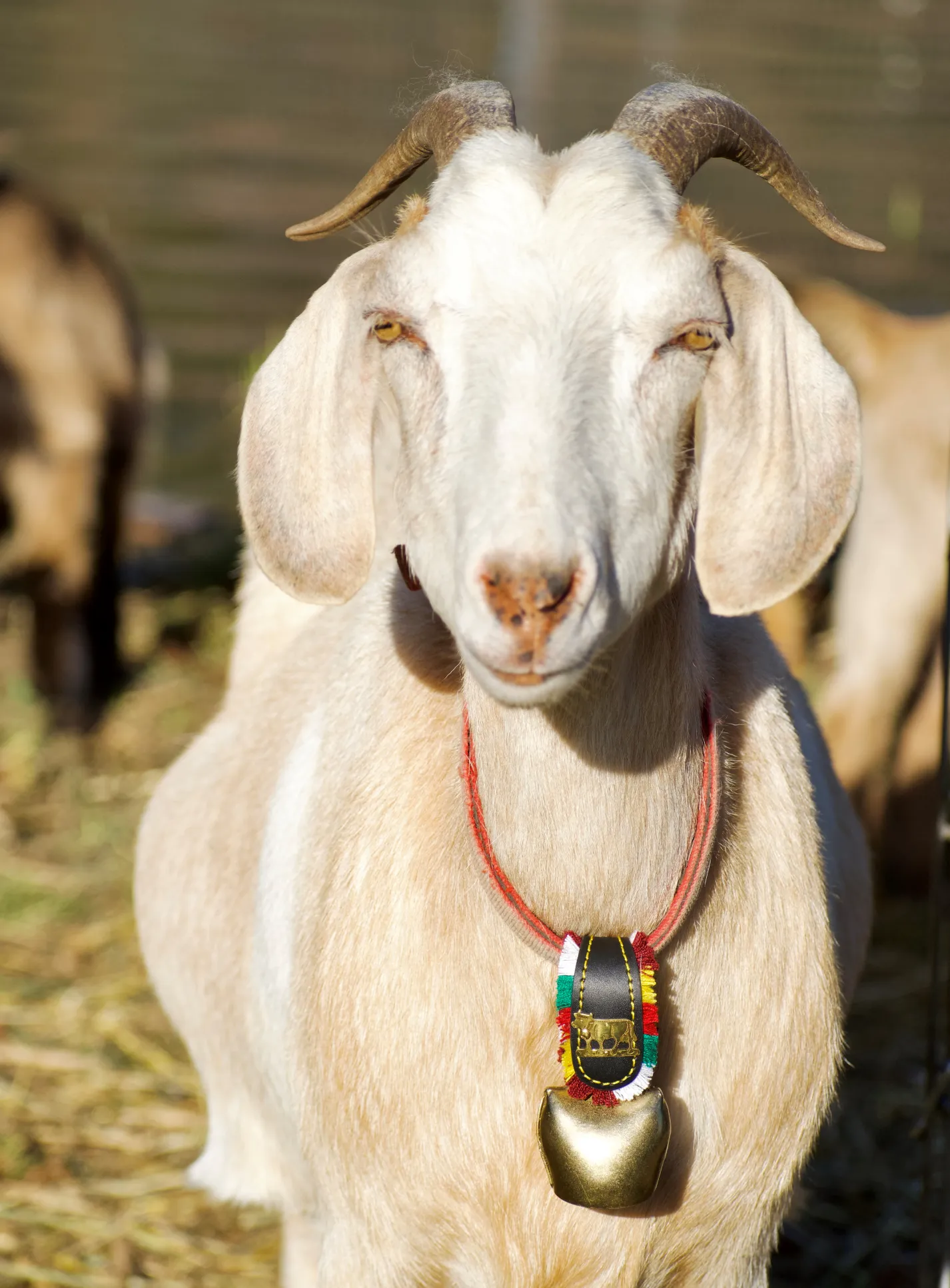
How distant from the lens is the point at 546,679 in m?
1.52

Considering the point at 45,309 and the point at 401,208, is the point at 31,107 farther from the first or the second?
the point at 401,208

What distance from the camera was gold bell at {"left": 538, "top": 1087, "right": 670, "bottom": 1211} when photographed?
5.71 feet

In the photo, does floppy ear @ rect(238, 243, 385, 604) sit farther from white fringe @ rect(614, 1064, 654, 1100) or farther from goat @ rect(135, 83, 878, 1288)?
white fringe @ rect(614, 1064, 654, 1100)

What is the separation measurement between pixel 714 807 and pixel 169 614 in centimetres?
444

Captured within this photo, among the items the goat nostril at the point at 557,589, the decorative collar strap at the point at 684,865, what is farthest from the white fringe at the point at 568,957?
the goat nostril at the point at 557,589

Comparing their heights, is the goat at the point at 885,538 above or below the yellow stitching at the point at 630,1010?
below

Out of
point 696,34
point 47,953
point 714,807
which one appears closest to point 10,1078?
point 47,953

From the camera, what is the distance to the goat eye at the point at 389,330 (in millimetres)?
1762

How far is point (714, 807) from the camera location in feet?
6.11

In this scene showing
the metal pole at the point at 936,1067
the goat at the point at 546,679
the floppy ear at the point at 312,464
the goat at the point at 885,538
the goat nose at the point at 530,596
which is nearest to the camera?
the goat nose at the point at 530,596

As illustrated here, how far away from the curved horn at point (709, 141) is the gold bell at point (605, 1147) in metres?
1.05

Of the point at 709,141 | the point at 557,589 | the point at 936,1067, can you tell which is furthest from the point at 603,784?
the point at 936,1067

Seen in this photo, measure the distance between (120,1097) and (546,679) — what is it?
2.40 metres

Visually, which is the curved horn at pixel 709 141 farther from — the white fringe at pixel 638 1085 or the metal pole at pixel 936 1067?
the white fringe at pixel 638 1085
